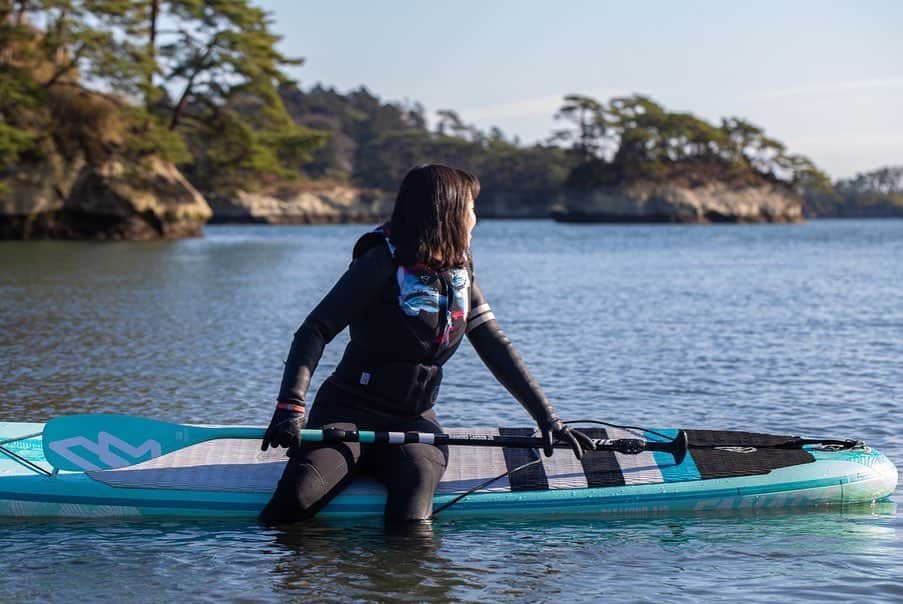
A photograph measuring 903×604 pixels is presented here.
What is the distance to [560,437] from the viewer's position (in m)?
5.34

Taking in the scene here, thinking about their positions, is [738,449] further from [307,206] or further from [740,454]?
[307,206]

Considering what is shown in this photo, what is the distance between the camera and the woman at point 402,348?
517cm

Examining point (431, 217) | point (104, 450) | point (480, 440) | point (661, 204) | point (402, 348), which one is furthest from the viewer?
point (661, 204)

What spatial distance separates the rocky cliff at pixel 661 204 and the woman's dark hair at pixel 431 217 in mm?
116704

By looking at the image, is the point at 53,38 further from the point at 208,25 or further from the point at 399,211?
the point at 399,211

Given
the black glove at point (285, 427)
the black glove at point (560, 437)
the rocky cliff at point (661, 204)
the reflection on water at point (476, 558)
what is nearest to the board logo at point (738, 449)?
the reflection on water at point (476, 558)

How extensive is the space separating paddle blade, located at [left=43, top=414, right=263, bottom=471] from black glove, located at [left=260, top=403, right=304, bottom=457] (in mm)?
769

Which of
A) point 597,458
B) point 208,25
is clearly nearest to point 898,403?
point 597,458

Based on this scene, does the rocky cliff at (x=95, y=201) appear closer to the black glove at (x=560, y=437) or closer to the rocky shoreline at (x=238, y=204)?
the rocky shoreline at (x=238, y=204)

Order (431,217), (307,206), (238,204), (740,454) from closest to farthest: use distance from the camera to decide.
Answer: (431,217) → (740,454) → (238,204) → (307,206)

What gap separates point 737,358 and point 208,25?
137 feet

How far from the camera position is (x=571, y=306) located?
66.2 ft

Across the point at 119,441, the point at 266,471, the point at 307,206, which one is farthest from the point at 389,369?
the point at 307,206

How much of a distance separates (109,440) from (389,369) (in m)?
1.52
